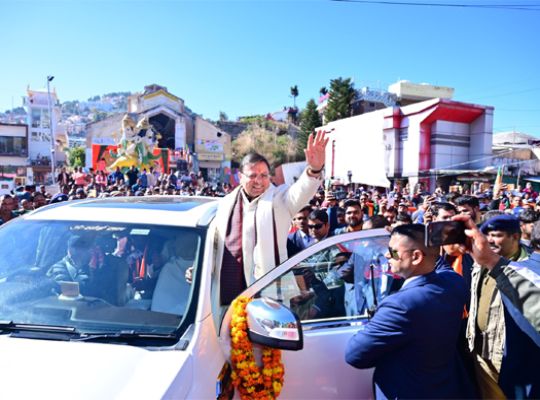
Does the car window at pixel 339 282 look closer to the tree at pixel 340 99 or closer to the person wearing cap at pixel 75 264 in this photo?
the person wearing cap at pixel 75 264

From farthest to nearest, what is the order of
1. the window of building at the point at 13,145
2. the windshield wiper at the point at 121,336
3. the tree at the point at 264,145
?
the tree at the point at 264,145, the window of building at the point at 13,145, the windshield wiper at the point at 121,336

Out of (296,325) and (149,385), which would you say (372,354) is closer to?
(296,325)

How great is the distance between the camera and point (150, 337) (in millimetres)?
1754

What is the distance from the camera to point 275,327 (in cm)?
177

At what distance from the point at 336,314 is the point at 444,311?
76 cm

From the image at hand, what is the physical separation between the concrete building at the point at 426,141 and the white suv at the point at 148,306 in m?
23.9

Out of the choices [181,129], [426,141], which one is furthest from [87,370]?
[181,129]

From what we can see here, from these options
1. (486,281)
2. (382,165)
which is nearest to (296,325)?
(486,281)

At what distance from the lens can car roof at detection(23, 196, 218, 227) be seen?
2244 mm

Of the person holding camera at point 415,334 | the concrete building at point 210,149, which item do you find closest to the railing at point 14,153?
the concrete building at point 210,149

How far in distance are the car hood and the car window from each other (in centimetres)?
94

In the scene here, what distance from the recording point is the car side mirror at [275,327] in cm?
176

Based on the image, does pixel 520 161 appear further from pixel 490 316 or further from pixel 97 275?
pixel 97 275

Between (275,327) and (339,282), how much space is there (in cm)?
111
